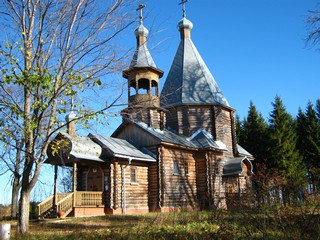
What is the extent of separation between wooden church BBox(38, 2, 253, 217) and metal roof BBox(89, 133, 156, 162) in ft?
0.22

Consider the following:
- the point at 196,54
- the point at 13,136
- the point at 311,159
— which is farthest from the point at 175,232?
the point at 311,159

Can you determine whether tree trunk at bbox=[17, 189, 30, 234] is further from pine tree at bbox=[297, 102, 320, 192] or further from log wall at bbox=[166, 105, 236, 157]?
pine tree at bbox=[297, 102, 320, 192]

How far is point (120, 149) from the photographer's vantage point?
2011 centimetres

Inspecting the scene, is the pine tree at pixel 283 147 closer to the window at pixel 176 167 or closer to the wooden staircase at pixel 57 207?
the window at pixel 176 167

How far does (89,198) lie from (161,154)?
5.09 m

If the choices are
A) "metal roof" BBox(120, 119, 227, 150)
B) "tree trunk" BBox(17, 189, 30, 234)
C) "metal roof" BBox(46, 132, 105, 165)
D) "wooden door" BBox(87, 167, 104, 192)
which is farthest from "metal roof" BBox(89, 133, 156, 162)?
Answer: "tree trunk" BBox(17, 189, 30, 234)

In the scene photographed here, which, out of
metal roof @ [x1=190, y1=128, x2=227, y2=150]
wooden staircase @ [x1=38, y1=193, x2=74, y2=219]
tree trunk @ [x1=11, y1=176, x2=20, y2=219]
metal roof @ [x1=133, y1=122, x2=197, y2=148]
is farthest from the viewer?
metal roof @ [x1=190, y1=128, x2=227, y2=150]

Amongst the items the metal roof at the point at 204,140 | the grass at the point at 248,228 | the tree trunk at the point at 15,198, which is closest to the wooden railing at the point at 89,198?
the tree trunk at the point at 15,198

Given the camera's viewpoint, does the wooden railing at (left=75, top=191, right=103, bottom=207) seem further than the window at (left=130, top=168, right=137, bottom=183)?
No

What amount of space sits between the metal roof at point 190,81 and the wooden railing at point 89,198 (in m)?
9.03

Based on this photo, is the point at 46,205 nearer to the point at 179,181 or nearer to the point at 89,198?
the point at 89,198

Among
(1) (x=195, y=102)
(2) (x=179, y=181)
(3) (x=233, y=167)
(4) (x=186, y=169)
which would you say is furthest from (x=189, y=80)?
(2) (x=179, y=181)

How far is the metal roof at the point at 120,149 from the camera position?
19.4 meters

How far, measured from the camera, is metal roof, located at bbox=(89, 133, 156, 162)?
19.4 metres
